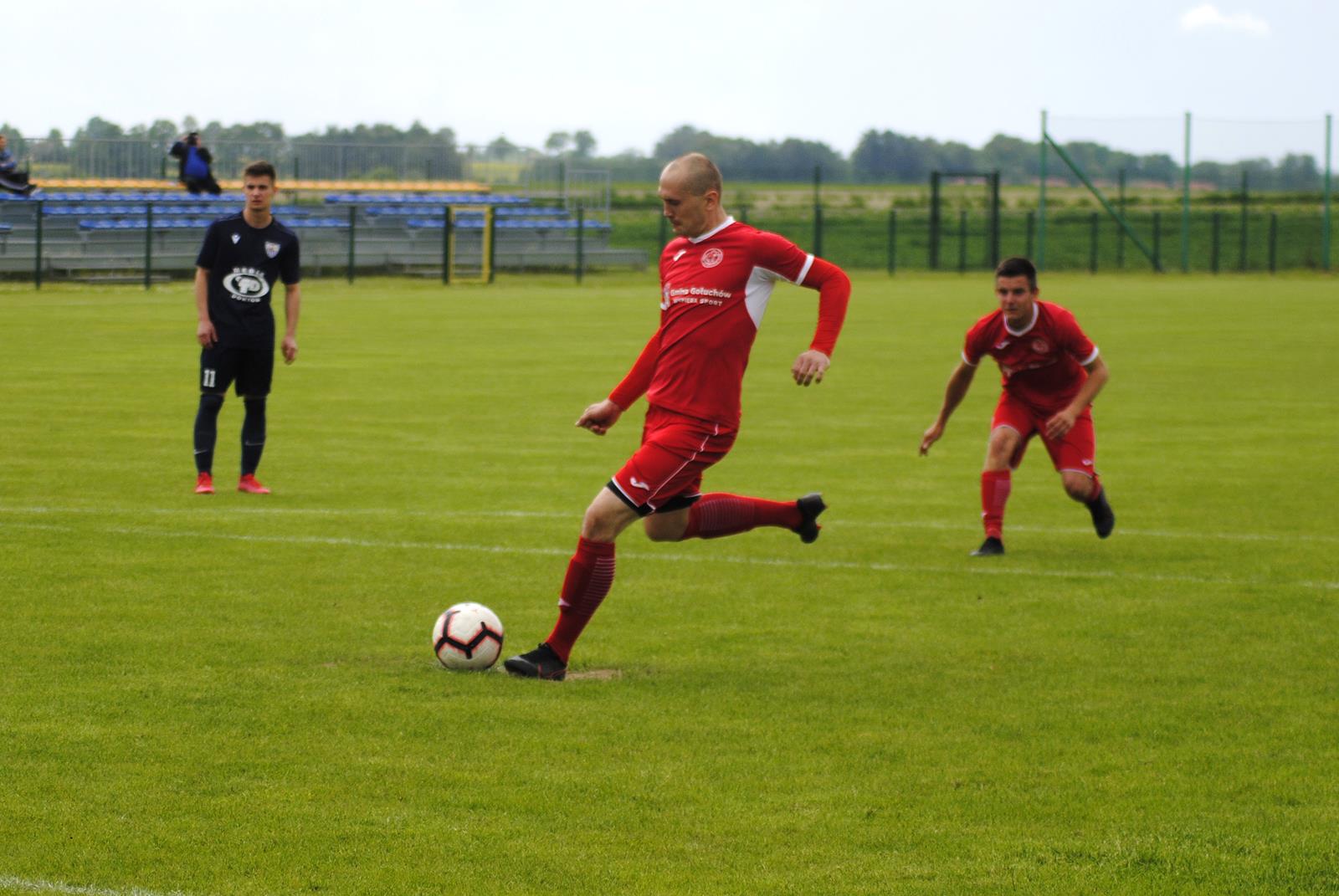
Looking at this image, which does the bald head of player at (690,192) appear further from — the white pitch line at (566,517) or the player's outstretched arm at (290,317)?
the player's outstretched arm at (290,317)

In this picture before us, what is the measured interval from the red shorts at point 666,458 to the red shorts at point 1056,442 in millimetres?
3601

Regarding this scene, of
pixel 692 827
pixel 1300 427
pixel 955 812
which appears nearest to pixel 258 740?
pixel 692 827

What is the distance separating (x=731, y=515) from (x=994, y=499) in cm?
290

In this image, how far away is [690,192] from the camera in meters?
6.76

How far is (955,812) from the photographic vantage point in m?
5.13

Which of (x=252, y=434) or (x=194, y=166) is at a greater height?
(x=194, y=166)

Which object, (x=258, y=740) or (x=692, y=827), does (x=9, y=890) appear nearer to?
(x=258, y=740)

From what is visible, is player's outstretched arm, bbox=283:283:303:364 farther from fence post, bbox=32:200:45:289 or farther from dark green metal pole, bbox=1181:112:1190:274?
dark green metal pole, bbox=1181:112:1190:274

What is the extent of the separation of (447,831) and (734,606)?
3.57m

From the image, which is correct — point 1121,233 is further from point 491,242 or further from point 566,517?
point 566,517

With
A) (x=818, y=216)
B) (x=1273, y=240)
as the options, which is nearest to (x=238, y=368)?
(x=818, y=216)

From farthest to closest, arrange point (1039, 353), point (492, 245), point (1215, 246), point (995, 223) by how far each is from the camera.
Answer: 1. point (1215, 246)
2. point (995, 223)
3. point (492, 245)
4. point (1039, 353)

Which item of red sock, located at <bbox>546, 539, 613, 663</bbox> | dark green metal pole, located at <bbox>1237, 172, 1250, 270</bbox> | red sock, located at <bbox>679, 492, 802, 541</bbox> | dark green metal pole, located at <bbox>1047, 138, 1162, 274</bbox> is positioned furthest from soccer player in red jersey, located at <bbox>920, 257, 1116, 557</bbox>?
dark green metal pole, located at <bbox>1237, 172, 1250, 270</bbox>

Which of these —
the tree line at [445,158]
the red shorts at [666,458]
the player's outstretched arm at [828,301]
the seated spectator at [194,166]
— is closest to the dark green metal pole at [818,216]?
the tree line at [445,158]
